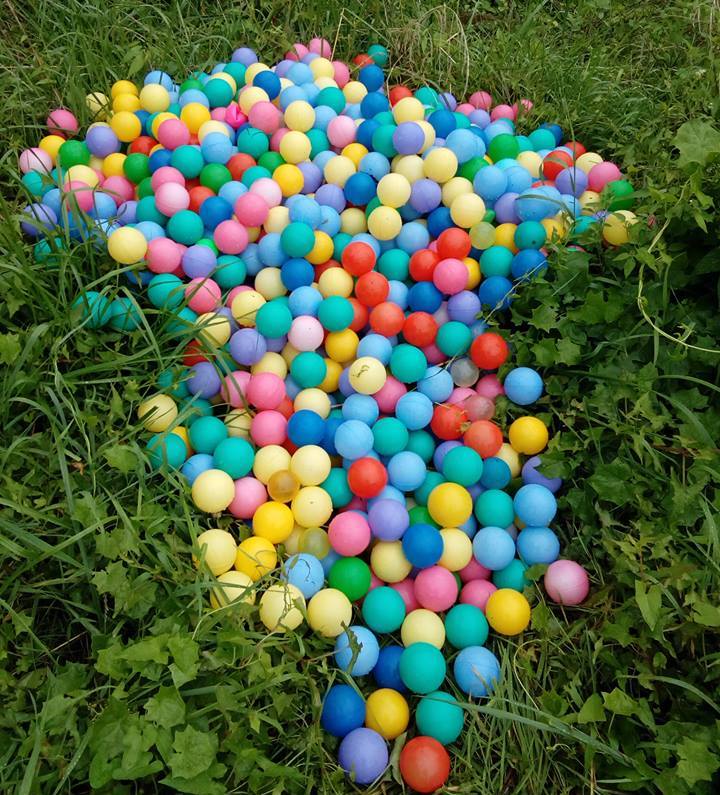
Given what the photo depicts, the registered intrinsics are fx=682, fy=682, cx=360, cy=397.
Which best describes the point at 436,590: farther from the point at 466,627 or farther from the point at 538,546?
the point at 538,546

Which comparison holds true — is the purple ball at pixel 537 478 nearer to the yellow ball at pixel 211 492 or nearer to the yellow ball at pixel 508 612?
the yellow ball at pixel 508 612

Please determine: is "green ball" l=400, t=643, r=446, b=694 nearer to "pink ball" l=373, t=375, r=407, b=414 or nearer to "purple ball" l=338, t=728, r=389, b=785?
"purple ball" l=338, t=728, r=389, b=785

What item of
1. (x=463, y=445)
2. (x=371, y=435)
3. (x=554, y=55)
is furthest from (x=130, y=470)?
(x=554, y=55)

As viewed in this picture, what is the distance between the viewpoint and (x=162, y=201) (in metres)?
2.65

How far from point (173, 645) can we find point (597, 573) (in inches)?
51.5

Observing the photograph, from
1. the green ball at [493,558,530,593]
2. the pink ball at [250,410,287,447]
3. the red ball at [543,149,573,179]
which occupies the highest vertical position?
the red ball at [543,149,573,179]

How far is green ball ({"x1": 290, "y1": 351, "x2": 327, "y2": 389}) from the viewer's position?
2477mm

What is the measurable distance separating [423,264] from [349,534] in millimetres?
1096

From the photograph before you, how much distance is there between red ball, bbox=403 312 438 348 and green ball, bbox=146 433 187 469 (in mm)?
917

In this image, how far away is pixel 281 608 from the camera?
79.5 inches

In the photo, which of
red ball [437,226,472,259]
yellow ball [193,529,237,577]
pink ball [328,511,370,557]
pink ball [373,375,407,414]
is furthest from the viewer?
red ball [437,226,472,259]

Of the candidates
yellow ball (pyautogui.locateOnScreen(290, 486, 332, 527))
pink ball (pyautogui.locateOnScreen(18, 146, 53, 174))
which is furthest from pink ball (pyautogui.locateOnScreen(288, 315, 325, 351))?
pink ball (pyautogui.locateOnScreen(18, 146, 53, 174))

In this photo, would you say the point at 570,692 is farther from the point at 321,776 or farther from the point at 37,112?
the point at 37,112

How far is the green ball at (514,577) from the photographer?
2.24 meters
